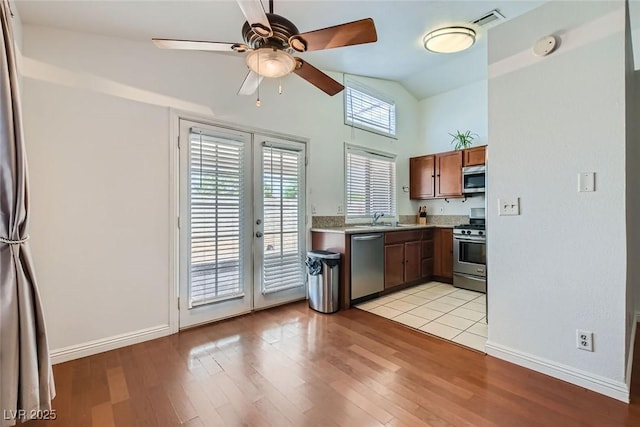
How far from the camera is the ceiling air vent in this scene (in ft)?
9.32

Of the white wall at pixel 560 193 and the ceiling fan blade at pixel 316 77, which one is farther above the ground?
the ceiling fan blade at pixel 316 77

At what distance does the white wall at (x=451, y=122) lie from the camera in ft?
15.6

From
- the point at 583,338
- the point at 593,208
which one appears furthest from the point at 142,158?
the point at 583,338

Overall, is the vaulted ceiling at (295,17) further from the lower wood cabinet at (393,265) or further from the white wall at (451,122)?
the lower wood cabinet at (393,265)

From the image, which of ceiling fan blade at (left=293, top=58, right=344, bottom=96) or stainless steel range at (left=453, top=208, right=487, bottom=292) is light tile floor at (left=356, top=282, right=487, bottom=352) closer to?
stainless steel range at (left=453, top=208, right=487, bottom=292)

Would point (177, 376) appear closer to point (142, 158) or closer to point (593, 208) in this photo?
point (142, 158)

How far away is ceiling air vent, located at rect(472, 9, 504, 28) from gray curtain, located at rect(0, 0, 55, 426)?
366cm

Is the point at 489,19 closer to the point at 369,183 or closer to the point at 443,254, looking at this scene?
the point at 369,183

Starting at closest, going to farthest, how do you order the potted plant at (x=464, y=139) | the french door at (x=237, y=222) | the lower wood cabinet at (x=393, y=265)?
the french door at (x=237, y=222)
the lower wood cabinet at (x=393, y=265)
the potted plant at (x=464, y=139)

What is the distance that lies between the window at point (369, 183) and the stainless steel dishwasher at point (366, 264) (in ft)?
2.52

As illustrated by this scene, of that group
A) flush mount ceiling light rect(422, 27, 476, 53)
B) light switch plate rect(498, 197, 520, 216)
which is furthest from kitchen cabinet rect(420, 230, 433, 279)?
flush mount ceiling light rect(422, 27, 476, 53)

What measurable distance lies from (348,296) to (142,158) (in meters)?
2.61

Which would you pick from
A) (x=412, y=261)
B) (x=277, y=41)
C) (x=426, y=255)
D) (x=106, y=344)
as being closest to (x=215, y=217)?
(x=106, y=344)

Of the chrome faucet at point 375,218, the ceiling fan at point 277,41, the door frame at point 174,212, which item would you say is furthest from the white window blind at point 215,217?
the chrome faucet at point 375,218
